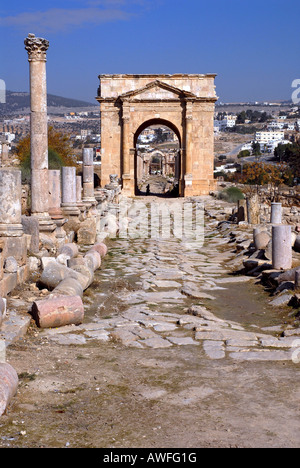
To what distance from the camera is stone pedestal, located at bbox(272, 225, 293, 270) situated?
8.68 metres

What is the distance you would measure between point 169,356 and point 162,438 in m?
1.72

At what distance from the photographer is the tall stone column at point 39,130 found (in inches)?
393

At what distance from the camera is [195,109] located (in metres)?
26.7

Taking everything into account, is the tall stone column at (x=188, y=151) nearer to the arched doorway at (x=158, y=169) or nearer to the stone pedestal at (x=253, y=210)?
the arched doorway at (x=158, y=169)

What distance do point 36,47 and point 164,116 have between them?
17284 millimetres

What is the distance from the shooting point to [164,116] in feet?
88.0

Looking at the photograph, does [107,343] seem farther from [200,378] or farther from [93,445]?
[93,445]

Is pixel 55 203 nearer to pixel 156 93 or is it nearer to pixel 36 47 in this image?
pixel 36 47

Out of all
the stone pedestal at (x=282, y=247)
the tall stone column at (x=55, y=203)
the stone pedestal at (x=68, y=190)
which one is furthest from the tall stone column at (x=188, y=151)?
the stone pedestal at (x=282, y=247)

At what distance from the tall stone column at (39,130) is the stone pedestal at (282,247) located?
3.74 m

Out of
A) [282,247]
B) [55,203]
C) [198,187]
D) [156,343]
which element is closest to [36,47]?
[55,203]

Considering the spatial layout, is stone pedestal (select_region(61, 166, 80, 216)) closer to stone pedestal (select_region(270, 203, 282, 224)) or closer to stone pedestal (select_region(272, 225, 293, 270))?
stone pedestal (select_region(270, 203, 282, 224))

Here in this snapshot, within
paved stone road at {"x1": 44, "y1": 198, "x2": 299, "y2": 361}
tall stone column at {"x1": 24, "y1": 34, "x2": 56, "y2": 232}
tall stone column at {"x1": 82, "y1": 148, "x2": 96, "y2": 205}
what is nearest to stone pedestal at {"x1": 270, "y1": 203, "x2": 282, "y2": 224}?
paved stone road at {"x1": 44, "y1": 198, "x2": 299, "y2": 361}
